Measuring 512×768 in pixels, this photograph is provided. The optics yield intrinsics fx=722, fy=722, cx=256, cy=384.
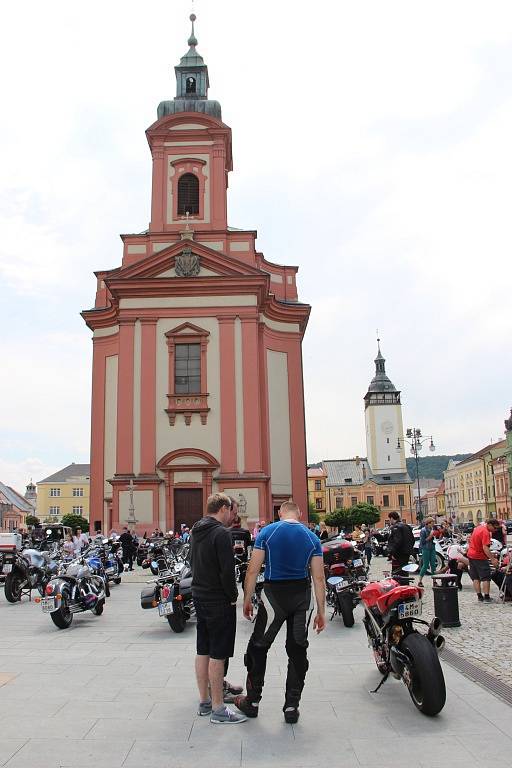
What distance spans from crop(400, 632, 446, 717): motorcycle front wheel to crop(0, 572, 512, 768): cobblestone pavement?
0.41 feet

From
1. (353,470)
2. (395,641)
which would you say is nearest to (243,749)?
(395,641)

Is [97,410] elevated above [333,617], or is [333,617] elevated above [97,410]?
[97,410]

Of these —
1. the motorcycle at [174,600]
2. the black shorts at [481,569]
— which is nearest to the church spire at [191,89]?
the black shorts at [481,569]

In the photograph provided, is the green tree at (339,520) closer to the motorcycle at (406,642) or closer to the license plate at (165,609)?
the license plate at (165,609)

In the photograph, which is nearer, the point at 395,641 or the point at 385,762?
the point at 385,762

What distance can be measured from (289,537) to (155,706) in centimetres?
189

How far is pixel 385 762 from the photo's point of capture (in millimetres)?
4770

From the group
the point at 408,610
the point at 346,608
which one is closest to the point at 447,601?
the point at 346,608

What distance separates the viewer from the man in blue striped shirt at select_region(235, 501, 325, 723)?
5945 mm

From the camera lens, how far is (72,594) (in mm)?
11578

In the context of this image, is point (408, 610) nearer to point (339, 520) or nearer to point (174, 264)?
point (174, 264)

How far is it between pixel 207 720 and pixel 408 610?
200cm

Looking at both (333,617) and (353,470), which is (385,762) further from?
(353,470)

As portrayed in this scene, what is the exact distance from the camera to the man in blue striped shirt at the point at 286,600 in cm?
595
